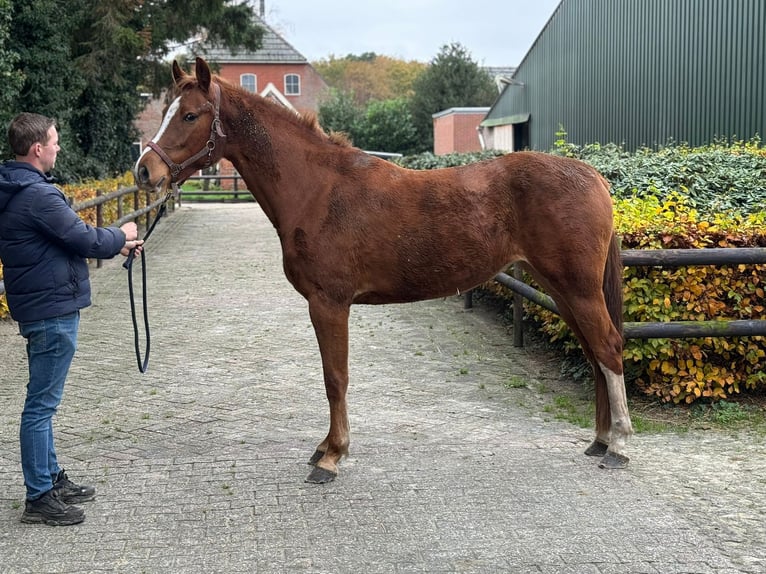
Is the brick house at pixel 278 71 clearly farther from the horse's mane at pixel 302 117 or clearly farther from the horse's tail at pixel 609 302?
the horse's tail at pixel 609 302

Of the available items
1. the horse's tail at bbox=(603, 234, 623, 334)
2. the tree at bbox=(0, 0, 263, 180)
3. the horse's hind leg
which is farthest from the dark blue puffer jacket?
the tree at bbox=(0, 0, 263, 180)

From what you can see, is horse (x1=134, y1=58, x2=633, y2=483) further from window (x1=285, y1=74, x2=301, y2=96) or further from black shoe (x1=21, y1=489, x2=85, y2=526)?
window (x1=285, y1=74, x2=301, y2=96)

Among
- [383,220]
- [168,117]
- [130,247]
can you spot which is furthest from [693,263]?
[130,247]

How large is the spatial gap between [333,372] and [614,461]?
1.70 meters

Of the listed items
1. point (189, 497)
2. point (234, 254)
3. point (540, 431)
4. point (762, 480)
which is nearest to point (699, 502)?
point (762, 480)

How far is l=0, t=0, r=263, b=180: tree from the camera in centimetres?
1758

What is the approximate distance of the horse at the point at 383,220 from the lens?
4695mm

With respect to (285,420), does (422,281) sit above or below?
above

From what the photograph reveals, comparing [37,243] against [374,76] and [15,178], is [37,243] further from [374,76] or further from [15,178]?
[374,76]

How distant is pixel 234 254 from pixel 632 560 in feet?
41.9

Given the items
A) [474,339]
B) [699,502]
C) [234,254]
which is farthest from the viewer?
[234,254]

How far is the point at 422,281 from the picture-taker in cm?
484

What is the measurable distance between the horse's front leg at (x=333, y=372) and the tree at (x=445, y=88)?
143ft

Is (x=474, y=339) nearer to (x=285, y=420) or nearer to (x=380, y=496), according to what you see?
(x=285, y=420)
